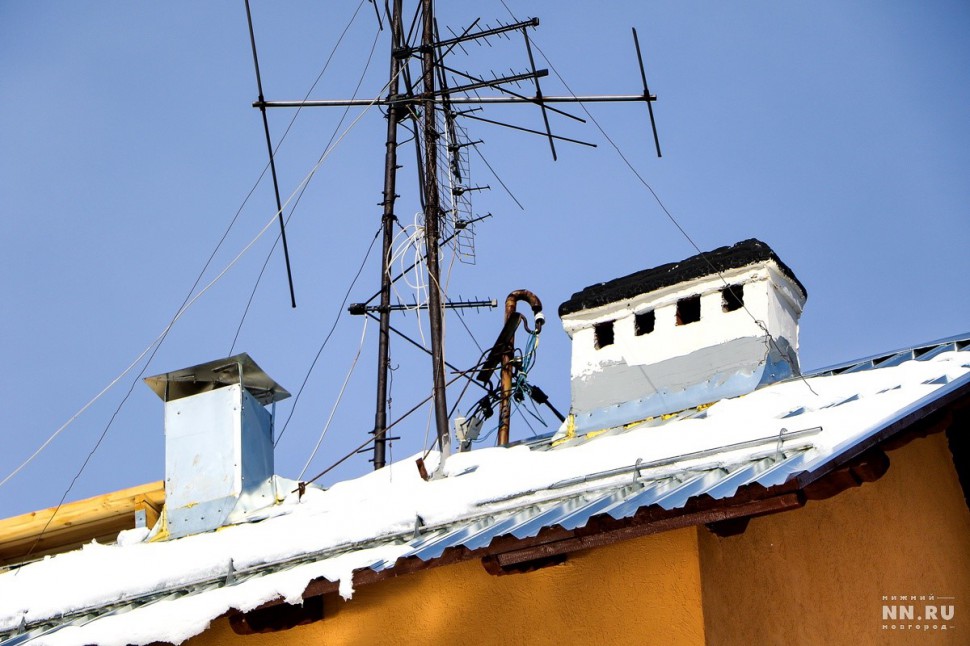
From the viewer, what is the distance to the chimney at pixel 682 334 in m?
10.3

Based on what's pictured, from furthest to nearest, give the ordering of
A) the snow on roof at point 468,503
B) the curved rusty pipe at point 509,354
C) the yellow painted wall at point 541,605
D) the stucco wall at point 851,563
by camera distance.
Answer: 1. the curved rusty pipe at point 509,354
2. the snow on roof at point 468,503
3. the stucco wall at point 851,563
4. the yellow painted wall at point 541,605

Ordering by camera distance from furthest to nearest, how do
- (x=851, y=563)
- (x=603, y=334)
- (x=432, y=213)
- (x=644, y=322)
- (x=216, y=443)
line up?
(x=432, y=213), (x=216, y=443), (x=603, y=334), (x=644, y=322), (x=851, y=563)

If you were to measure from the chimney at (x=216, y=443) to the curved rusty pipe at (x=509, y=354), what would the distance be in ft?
7.47

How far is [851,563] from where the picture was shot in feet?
25.0

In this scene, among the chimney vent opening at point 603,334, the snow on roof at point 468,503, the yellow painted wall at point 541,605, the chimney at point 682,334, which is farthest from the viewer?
the chimney vent opening at point 603,334

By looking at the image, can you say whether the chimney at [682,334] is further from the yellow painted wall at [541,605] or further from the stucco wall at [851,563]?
the yellow painted wall at [541,605]

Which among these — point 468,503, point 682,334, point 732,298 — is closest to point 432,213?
point 682,334

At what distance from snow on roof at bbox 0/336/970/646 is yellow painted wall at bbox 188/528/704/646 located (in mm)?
298

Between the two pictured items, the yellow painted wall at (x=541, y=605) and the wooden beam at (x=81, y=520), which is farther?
the wooden beam at (x=81, y=520)

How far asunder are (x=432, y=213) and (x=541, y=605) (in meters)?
6.96

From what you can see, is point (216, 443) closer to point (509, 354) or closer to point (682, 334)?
point (509, 354)

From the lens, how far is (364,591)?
26.4ft

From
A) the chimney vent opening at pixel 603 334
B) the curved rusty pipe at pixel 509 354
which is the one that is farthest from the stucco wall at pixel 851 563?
the curved rusty pipe at pixel 509 354

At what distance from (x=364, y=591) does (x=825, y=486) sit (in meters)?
3.16
